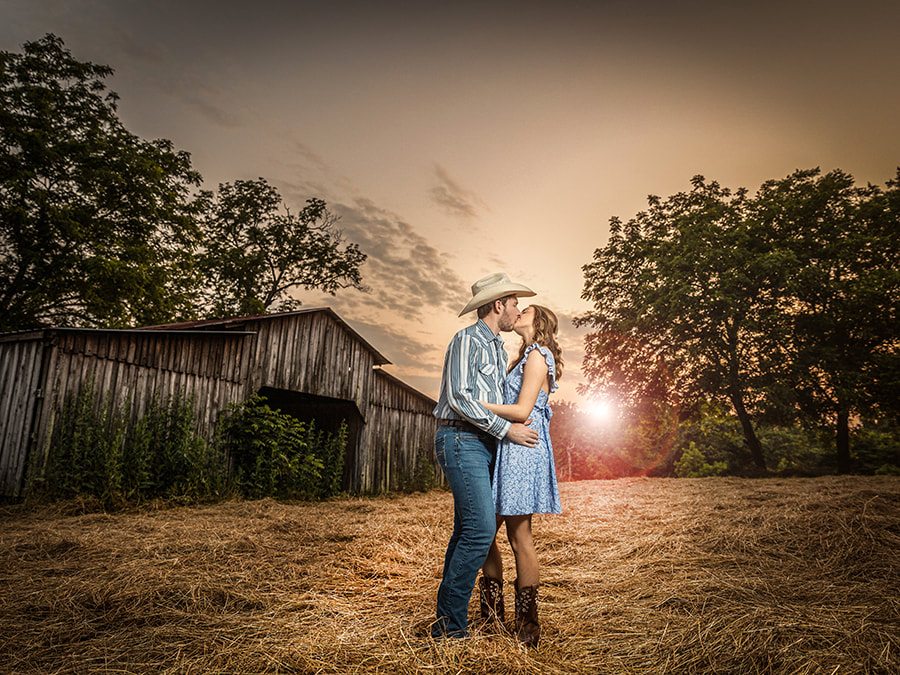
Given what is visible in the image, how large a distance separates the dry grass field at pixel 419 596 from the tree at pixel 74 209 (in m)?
14.0

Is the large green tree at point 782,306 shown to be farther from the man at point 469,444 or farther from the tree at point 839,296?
the man at point 469,444

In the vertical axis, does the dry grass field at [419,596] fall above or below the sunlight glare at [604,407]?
below

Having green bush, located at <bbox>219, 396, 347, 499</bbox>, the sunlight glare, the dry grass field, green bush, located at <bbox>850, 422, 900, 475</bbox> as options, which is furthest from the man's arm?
green bush, located at <bbox>850, 422, 900, 475</bbox>

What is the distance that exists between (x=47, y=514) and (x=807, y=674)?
8.26m

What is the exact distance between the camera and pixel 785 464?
1331 inches

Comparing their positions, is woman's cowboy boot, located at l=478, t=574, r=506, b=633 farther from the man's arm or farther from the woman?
the man's arm

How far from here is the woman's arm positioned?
253cm

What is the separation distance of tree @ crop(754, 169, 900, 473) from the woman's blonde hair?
17.5 m

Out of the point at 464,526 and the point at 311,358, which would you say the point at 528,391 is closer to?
the point at 464,526

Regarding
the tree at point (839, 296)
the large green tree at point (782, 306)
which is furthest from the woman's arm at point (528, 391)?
the tree at point (839, 296)

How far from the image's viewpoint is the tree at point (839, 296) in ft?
55.1

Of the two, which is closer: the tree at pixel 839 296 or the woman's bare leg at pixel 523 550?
the woman's bare leg at pixel 523 550

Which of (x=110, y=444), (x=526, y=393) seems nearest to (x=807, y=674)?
(x=526, y=393)

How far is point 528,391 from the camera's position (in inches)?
102
